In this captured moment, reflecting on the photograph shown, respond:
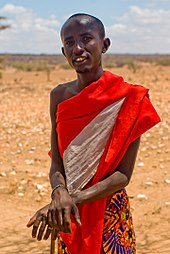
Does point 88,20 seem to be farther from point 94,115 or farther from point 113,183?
point 113,183

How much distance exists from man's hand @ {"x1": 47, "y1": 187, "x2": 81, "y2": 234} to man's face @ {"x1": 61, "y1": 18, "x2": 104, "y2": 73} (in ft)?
1.69

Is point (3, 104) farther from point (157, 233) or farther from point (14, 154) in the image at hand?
point (157, 233)

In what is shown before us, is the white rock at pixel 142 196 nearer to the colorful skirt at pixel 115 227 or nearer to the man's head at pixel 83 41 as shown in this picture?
the colorful skirt at pixel 115 227

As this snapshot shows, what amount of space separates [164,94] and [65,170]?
39.5ft

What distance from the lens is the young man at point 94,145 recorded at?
1846 millimetres

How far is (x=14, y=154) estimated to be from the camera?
6.98 meters

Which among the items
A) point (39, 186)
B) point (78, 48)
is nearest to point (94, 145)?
point (78, 48)

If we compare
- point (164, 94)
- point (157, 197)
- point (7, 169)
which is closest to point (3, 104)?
point (164, 94)

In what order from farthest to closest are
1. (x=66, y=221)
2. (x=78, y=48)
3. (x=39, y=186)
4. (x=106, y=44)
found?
(x=39, y=186), (x=106, y=44), (x=78, y=48), (x=66, y=221)

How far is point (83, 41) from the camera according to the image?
1.85 meters

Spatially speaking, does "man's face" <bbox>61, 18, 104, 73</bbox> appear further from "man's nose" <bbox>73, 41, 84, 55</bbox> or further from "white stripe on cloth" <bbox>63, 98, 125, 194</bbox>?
"white stripe on cloth" <bbox>63, 98, 125, 194</bbox>

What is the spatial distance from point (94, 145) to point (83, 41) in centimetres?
42

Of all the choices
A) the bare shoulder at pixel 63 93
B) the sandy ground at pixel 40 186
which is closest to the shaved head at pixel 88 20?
the bare shoulder at pixel 63 93

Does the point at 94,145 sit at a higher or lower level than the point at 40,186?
higher
